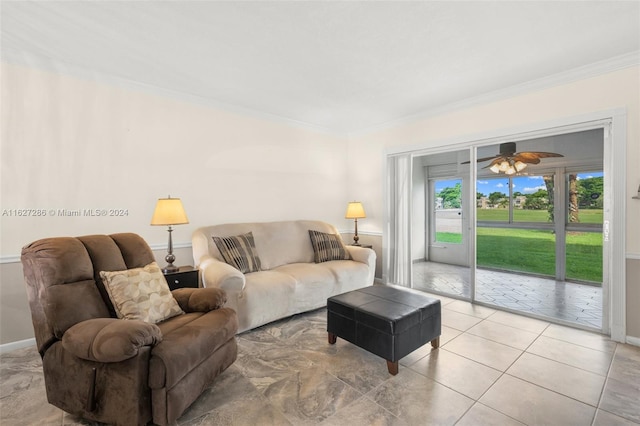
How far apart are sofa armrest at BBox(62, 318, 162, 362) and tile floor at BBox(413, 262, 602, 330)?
145 inches

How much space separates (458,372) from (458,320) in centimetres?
108

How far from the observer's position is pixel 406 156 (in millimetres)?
4379

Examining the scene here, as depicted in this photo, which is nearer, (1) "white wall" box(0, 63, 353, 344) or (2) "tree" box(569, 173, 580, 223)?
(1) "white wall" box(0, 63, 353, 344)

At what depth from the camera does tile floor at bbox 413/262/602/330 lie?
330cm

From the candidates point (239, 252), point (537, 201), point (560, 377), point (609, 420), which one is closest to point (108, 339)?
point (239, 252)

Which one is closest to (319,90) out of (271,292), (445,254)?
(271,292)

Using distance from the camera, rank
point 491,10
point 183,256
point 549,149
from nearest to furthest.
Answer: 1. point 491,10
2. point 183,256
3. point 549,149

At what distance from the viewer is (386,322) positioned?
7.09ft

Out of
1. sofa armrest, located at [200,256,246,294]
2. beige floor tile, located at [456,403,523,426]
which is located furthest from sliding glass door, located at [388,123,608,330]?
sofa armrest, located at [200,256,246,294]

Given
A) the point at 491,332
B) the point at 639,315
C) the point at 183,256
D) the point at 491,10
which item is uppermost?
the point at 491,10

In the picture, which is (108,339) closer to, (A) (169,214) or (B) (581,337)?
(A) (169,214)

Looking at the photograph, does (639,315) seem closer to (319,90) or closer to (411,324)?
(411,324)

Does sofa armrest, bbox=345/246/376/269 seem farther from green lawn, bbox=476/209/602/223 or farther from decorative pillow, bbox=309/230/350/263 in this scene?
green lawn, bbox=476/209/602/223

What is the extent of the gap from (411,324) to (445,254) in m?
3.88
